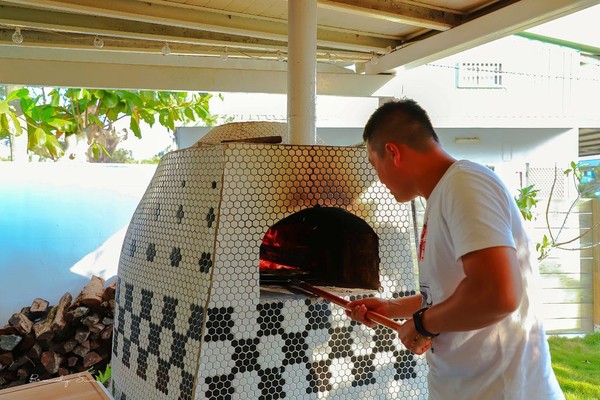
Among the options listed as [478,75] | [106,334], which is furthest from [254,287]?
[478,75]

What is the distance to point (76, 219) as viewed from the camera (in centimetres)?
571

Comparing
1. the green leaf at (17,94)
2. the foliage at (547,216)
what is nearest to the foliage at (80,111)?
the green leaf at (17,94)

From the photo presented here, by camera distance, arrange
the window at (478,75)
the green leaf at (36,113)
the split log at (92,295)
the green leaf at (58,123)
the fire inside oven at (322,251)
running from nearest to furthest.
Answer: the fire inside oven at (322,251), the split log at (92,295), the green leaf at (36,113), the green leaf at (58,123), the window at (478,75)

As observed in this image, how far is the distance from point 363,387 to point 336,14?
2.40 m

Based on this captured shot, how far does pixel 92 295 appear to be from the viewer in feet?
16.8

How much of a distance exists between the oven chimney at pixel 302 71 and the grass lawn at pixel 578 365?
9.66 ft

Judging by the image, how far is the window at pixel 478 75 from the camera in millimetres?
8773

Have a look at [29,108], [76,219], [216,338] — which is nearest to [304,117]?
[216,338]

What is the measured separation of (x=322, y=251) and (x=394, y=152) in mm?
1448

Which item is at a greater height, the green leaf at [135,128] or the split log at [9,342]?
the green leaf at [135,128]

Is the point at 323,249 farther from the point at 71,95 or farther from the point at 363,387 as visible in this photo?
the point at 71,95

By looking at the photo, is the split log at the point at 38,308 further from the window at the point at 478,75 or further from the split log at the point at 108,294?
the window at the point at 478,75

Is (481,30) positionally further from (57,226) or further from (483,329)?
(57,226)

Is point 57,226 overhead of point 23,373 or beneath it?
overhead
